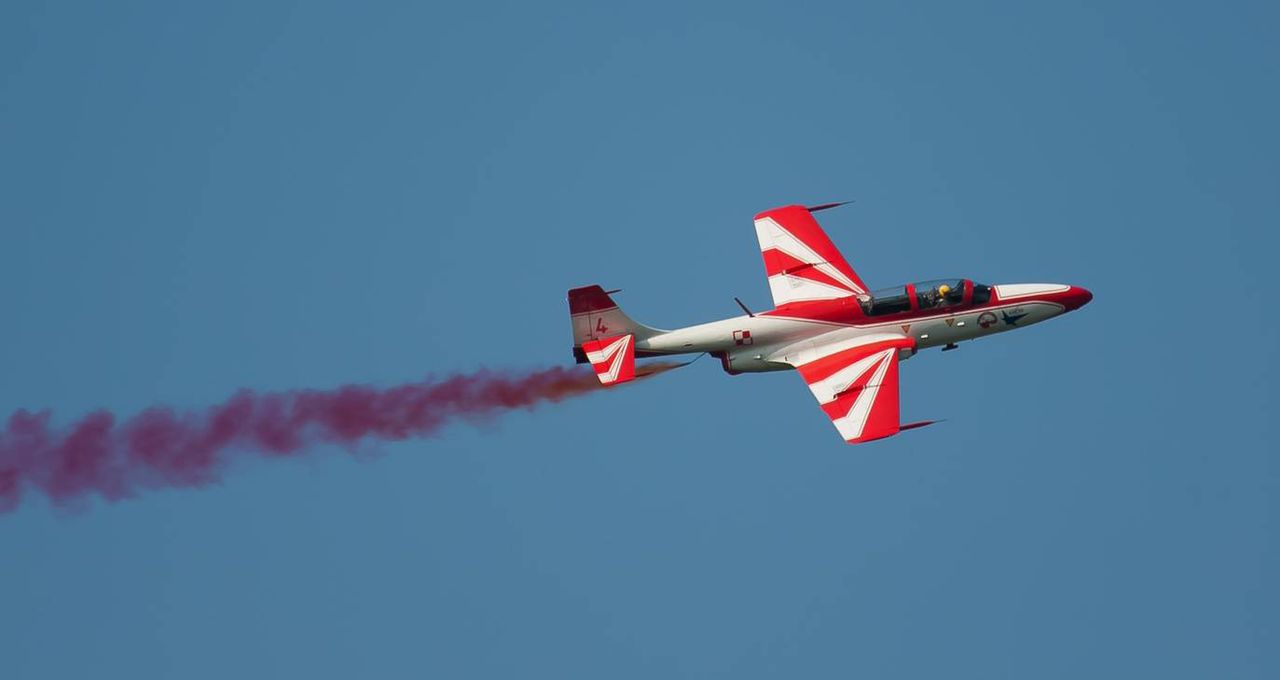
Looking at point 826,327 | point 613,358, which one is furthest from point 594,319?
point 826,327

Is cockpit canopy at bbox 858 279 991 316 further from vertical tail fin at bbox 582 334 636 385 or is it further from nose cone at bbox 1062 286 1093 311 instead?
vertical tail fin at bbox 582 334 636 385

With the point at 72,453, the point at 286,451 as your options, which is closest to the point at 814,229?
the point at 286,451

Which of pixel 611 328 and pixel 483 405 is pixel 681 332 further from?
pixel 483 405

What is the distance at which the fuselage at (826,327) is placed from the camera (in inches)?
2093

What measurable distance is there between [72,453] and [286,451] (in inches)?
218

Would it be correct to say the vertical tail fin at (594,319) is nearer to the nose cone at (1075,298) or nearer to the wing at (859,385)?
the wing at (859,385)

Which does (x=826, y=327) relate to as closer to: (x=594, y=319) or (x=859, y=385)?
(x=859, y=385)

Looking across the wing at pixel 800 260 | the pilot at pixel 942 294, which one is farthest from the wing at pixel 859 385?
the wing at pixel 800 260

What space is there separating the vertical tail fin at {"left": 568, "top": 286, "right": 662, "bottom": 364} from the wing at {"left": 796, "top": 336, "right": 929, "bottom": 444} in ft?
15.8

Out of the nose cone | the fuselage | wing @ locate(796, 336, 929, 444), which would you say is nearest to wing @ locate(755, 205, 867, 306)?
the fuselage

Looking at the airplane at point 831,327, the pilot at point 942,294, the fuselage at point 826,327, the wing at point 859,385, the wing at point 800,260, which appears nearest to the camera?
the wing at point 859,385

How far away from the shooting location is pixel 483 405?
2170 inches

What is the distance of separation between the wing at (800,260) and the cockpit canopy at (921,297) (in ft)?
2.59

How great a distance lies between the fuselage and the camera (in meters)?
53.2
